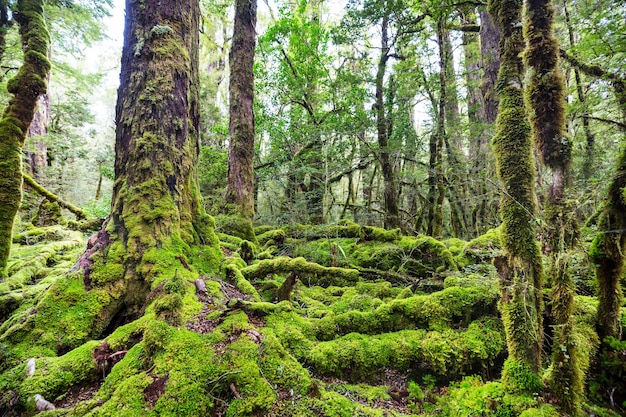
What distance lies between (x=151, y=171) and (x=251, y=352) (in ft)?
8.94

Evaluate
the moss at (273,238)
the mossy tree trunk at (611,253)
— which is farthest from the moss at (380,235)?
the mossy tree trunk at (611,253)

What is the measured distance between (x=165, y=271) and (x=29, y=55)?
14.5 feet

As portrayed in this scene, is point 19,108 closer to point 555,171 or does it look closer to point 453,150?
point 555,171

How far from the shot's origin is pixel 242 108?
7750 mm

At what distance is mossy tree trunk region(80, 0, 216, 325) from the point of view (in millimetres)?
3355

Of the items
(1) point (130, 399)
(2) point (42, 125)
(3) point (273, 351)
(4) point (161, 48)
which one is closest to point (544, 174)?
(3) point (273, 351)

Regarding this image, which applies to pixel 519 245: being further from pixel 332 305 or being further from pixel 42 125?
pixel 42 125

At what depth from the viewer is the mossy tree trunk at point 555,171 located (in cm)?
222

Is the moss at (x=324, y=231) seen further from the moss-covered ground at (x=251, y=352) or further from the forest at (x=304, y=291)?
the moss-covered ground at (x=251, y=352)

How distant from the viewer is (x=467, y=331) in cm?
333

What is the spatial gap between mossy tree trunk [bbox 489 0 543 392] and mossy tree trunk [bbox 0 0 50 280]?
247 inches

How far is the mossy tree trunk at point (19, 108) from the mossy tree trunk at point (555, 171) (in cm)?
654

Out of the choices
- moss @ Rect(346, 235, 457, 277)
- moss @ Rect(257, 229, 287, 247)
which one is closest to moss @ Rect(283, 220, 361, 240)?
moss @ Rect(257, 229, 287, 247)

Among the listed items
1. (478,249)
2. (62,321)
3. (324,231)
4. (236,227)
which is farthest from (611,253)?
(236,227)
